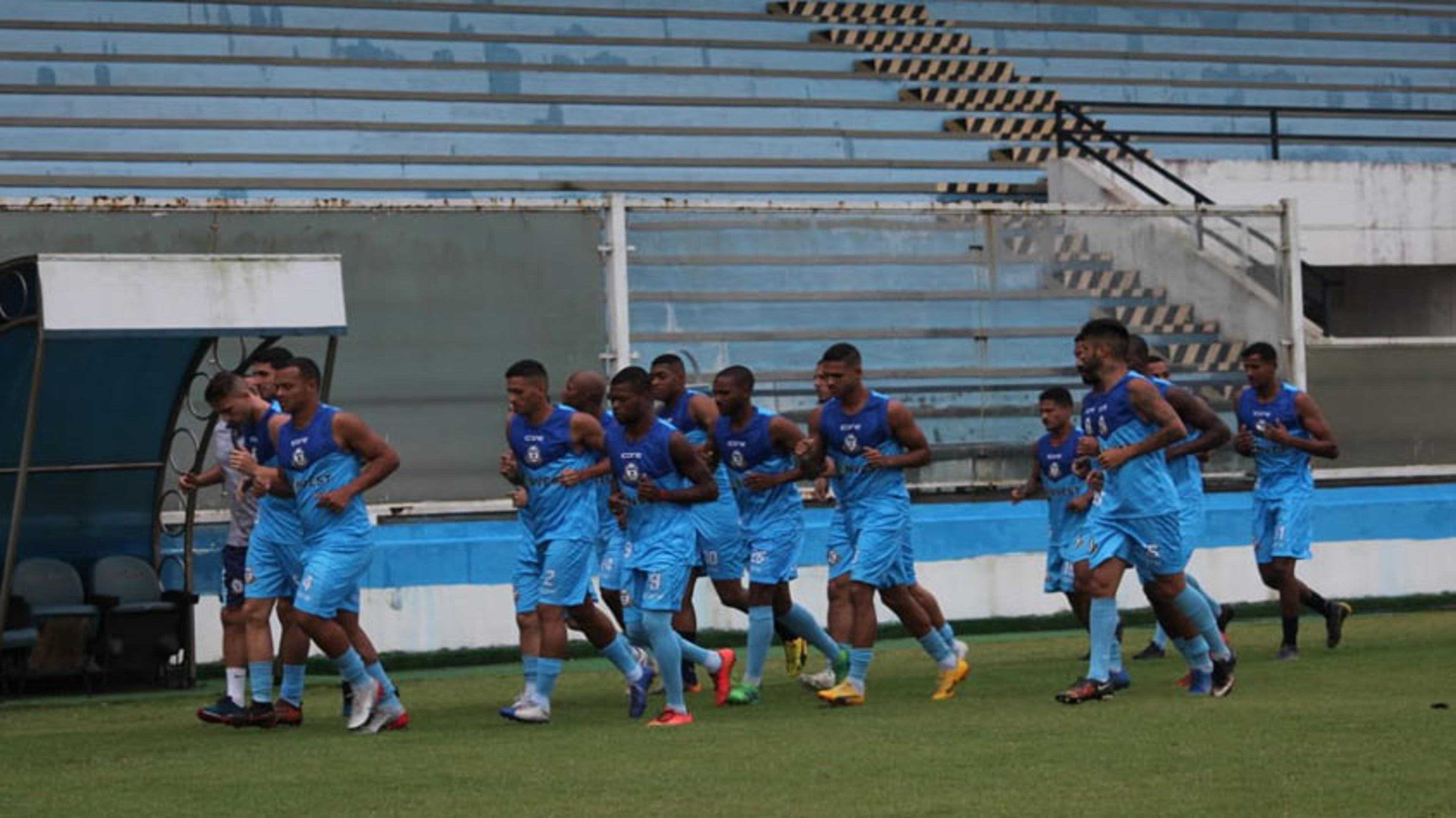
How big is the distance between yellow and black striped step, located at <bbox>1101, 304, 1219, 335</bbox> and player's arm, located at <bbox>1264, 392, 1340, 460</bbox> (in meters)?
5.93

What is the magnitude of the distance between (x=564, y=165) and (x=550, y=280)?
543cm

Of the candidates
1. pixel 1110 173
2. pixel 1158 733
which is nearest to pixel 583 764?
pixel 1158 733

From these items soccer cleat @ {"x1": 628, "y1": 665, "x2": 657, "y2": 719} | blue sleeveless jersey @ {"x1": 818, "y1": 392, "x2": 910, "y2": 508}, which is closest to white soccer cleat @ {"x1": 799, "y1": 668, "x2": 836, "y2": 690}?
blue sleeveless jersey @ {"x1": 818, "y1": 392, "x2": 910, "y2": 508}

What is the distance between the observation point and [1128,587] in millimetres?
21078

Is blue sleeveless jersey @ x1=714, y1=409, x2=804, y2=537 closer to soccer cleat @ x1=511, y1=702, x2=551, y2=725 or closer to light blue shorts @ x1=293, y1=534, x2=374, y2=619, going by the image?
soccer cleat @ x1=511, y1=702, x2=551, y2=725

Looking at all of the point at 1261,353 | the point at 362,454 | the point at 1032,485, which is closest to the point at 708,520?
the point at 1032,485

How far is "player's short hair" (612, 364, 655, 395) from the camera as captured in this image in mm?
13266

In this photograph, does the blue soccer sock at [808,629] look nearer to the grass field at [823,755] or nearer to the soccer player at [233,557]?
the grass field at [823,755]

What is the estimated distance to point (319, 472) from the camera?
42.8 ft

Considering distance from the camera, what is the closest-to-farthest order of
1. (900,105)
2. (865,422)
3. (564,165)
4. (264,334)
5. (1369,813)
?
(1369,813)
(865,422)
(264,334)
(564,165)
(900,105)

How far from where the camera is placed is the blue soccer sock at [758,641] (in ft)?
47.1

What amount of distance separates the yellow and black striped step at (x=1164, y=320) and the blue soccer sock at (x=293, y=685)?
10970 millimetres

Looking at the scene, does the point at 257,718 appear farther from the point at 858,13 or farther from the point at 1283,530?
the point at 858,13

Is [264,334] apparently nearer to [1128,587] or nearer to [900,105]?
[1128,587]
